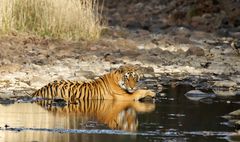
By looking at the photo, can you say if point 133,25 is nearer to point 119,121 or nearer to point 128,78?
point 128,78

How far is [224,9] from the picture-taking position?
2817 cm

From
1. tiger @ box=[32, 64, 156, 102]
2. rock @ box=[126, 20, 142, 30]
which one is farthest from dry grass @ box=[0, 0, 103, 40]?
rock @ box=[126, 20, 142, 30]

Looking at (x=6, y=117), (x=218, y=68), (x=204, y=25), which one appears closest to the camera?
(x=6, y=117)

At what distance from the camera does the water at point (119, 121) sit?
28.0 ft

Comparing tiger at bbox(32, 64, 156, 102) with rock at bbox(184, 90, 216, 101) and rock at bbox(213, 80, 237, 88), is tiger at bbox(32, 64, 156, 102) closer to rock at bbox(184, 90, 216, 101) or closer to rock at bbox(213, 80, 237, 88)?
rock at bbox(184, 90, 216, 101)

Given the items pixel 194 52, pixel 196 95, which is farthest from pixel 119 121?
pixel 194 52

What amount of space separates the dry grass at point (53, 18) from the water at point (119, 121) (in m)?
6.79

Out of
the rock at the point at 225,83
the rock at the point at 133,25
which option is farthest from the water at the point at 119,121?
the rock at the point at 133,25

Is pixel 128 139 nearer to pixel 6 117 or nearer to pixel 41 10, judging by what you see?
pixel 6 117

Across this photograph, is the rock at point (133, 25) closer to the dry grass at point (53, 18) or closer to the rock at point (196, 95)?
the dry grass at point (53, 18)

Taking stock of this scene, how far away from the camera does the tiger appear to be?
1156 centimetres

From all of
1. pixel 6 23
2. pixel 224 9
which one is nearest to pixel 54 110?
pixel 6 23

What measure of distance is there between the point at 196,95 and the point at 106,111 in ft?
6.57

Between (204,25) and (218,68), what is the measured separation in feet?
35.0
